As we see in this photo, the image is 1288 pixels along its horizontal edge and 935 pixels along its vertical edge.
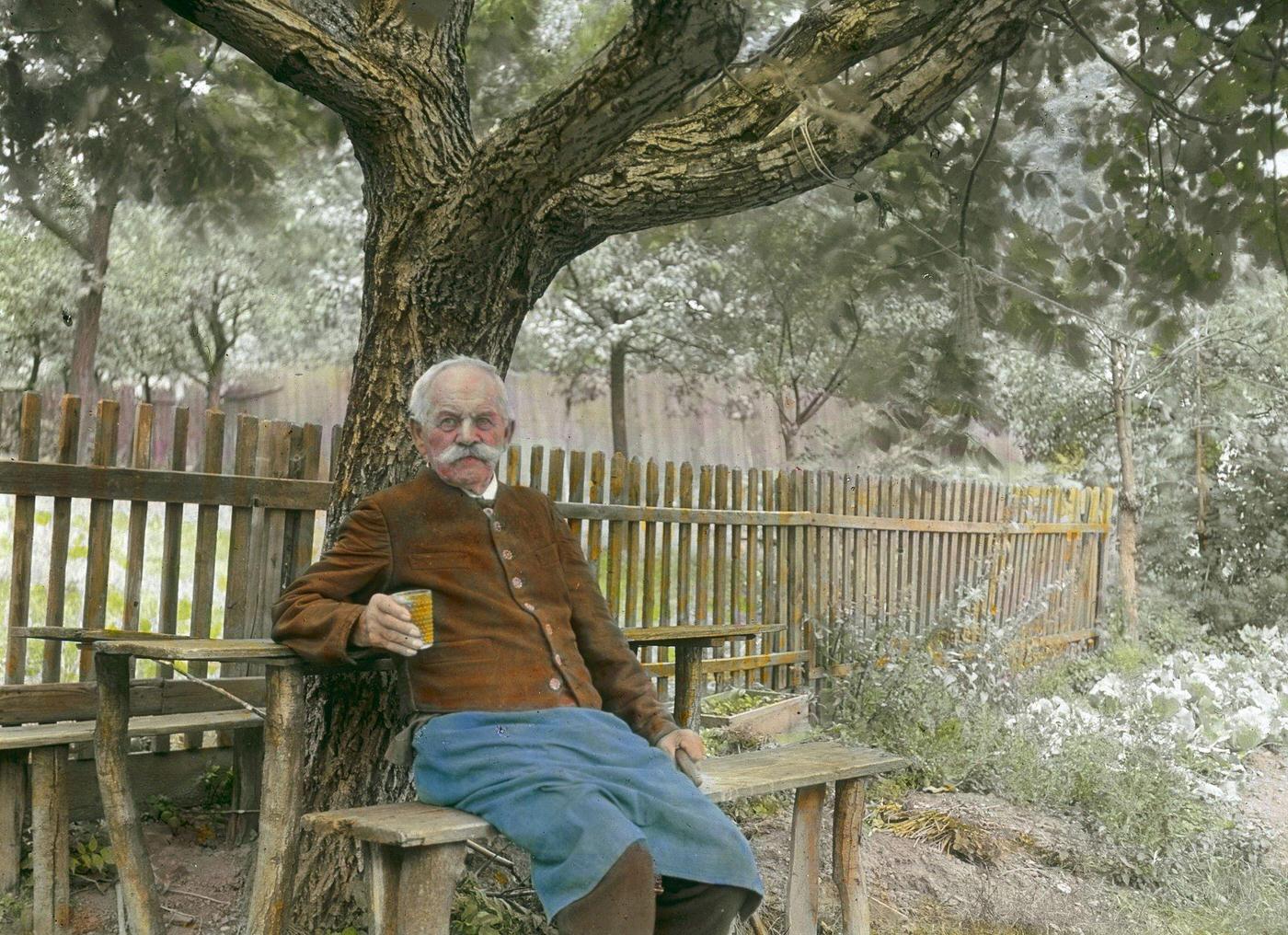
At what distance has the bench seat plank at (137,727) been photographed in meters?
3.73

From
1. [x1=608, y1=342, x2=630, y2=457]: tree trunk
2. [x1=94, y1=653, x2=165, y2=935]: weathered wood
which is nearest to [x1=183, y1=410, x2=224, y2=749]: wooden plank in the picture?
[x1=94, y1=653, x2=165, y2=935]: weathered wood

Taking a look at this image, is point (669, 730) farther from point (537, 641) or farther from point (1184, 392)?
point (1184, 392)

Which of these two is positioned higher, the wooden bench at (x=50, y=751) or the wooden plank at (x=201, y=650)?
the wooden plank at (x=201, y=650)

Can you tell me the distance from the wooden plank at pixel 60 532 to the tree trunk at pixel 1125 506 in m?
9.31

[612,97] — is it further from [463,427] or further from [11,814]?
[11,814]

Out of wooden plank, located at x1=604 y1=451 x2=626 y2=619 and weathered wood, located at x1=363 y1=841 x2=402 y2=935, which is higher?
wooden plank, located at x1=604 y1=451 x2=626 y2=619

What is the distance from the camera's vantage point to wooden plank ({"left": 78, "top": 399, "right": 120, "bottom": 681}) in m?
4.50

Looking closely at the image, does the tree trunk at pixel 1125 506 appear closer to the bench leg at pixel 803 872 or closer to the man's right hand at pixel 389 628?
the bench leg at pixel 803 872

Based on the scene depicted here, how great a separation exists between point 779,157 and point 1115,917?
310cm

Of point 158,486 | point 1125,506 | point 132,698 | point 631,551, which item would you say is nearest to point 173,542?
point 158,486

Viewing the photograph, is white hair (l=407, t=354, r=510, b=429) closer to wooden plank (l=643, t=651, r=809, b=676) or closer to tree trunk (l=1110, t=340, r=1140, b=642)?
wooden plank (l=643, t=651, r=809, b=676)

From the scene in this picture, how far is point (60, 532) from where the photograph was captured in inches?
175

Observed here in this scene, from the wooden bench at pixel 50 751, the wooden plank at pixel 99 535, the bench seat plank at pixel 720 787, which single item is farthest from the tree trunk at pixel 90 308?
the bench seat plank at pixel 720 787

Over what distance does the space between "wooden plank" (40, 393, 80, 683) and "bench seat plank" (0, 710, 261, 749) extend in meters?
0.30
